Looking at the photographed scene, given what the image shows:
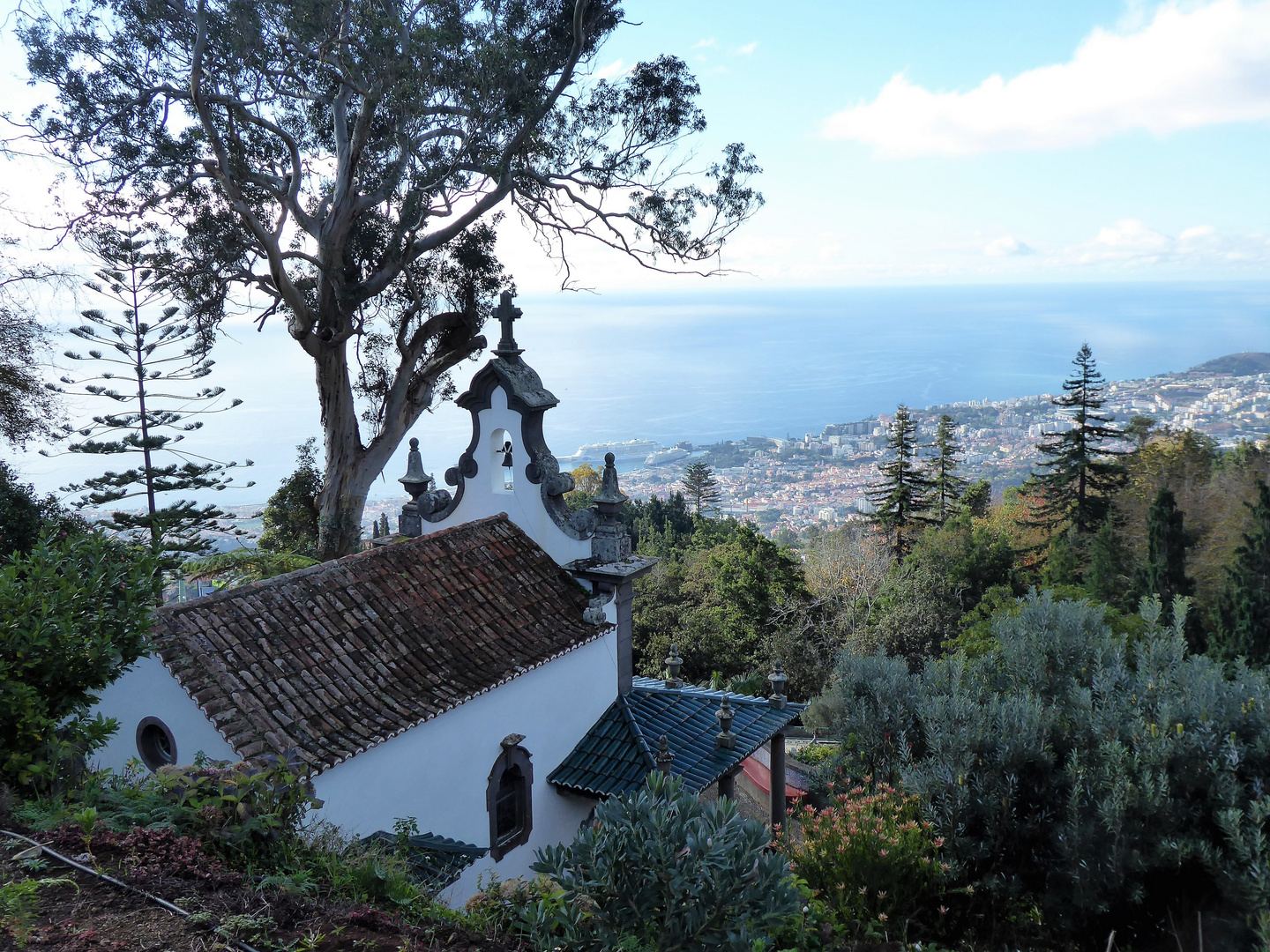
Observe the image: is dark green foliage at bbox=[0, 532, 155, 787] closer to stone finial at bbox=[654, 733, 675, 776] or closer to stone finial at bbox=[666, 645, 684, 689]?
stone finial at bbox=[654, 733, 675, 776]

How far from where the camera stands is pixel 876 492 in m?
31.3

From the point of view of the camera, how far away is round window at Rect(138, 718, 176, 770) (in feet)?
21.4

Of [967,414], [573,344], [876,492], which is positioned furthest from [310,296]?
[573,344]

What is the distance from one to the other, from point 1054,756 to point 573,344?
86782mm

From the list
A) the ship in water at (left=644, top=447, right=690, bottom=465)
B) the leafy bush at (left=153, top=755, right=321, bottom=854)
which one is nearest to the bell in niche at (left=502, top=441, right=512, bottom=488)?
the leafy bush at (left=153, top=755, right=321, bottom=854)

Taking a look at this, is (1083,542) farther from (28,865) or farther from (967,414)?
(967,414)

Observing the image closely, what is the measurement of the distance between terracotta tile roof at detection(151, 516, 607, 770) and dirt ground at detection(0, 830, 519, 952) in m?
1.89

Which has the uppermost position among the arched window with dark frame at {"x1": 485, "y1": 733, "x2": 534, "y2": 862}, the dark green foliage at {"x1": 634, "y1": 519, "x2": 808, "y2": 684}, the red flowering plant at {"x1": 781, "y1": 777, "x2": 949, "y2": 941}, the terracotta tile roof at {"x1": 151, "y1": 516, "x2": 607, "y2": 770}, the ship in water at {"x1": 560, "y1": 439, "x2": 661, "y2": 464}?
the terracotta tile roof at {"x1": 151, "y1": 516, "x2": 607, "y2": 770}

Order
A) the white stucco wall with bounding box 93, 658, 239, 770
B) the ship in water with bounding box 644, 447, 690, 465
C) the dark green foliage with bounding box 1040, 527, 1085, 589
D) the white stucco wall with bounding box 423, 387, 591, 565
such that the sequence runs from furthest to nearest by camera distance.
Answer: the ship in water with bounding box 644, 447, 690, 465 → the dark green foliage with bounding box 1040, 527, 1085, 589 → the white stucco wall with bounding box 423, 387, 591, 565 → the white stucco wall with bounding box 93, 658, 239, 770

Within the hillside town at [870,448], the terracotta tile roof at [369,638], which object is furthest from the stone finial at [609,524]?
the hillside town at [870,448]

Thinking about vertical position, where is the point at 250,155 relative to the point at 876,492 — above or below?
above

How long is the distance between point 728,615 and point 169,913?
18.9m

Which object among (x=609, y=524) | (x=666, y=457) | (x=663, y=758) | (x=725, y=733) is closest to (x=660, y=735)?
(x=725, y=733)

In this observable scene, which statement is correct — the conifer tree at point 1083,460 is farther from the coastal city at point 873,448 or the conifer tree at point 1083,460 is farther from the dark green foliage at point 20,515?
the dark green foliage at point 20,515
